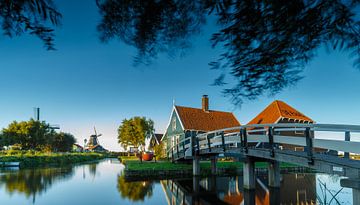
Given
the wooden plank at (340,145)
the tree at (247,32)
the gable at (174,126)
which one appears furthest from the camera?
the gable at (174,126)

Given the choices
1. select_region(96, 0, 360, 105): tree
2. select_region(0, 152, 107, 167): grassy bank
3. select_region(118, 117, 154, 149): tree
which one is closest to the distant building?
select_region(118, 117, 154, 149): tree

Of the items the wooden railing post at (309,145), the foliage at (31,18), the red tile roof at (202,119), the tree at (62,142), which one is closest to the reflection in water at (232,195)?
the wooden railing post at (309,145)

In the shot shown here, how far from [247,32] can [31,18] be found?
155cm

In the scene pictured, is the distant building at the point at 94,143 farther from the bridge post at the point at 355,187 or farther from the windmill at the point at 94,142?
the bridge post at the point at 355,187

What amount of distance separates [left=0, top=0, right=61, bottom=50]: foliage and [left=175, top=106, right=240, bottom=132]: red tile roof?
26689 mm

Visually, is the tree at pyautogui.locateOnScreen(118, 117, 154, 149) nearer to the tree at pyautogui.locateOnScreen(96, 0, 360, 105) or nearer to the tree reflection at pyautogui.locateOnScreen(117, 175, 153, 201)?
the tree reflection at pyautogui.locateOnScreen(117, 175, 153, 201)

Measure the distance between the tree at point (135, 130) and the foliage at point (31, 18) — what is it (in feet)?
132

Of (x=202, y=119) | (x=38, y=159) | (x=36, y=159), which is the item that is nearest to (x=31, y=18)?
(x=202, y=119)

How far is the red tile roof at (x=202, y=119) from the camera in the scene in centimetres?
2973

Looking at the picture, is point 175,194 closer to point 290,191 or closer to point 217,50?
point 290,191

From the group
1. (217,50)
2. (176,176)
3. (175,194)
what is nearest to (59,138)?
(176,176)

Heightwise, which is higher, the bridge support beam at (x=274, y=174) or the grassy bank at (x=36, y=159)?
the bridge support beam at (x=274, y=174)

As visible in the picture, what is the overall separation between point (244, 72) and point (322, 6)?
27.0 inches

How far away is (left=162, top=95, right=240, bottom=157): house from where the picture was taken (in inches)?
1152
